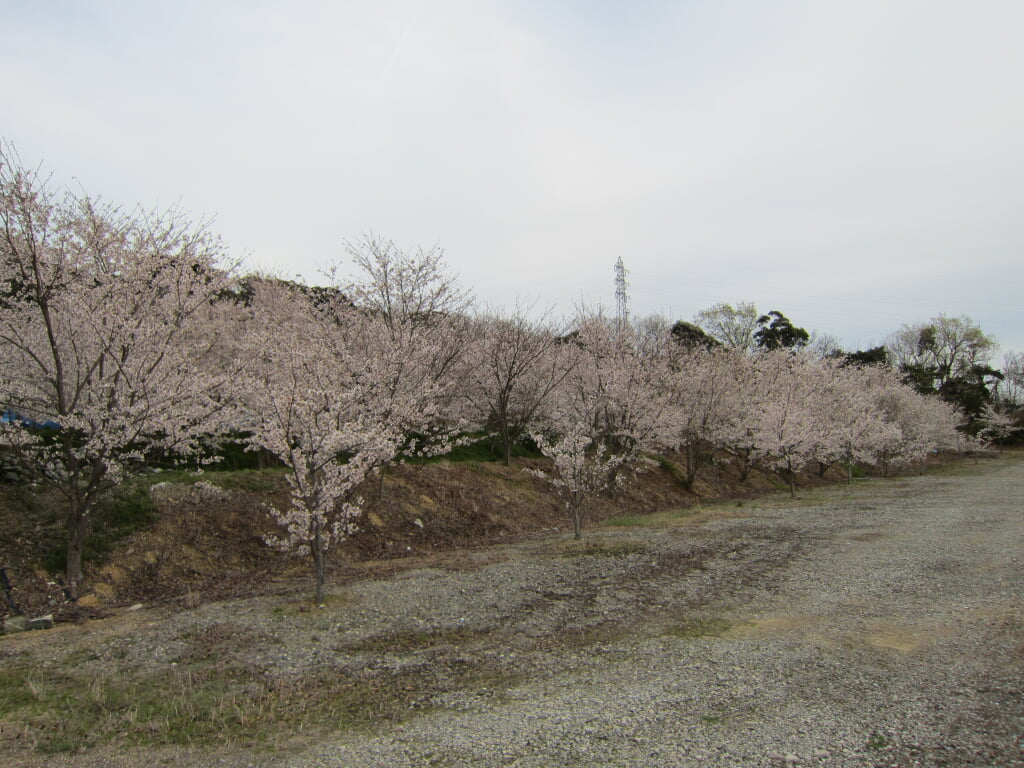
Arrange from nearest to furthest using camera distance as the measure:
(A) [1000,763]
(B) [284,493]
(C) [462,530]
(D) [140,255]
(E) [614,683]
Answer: (A) [1000,763] → (E) [614,683] → (D) [140,255] → (B) [284,493] → (C) [462,530]

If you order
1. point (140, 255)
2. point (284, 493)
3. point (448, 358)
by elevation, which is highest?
point (140, 255)

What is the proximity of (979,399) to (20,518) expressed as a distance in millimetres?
77015

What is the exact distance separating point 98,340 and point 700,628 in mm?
10641

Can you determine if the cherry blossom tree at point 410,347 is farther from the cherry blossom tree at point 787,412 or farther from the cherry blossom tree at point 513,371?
the cherry blossom tree at point 787,412

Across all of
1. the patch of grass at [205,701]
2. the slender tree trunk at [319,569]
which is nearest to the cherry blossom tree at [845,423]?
the slender tree trunk at [319,569]

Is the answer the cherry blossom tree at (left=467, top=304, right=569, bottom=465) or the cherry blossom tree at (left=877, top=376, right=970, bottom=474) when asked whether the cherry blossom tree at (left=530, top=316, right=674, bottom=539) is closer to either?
the cherry blossom tree at (left=467, top=304, right=569, bottom=465)

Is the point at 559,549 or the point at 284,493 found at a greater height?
the point at 284,493

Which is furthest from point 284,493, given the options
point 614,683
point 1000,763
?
point 1000,763

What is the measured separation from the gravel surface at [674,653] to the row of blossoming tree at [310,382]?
2191mm

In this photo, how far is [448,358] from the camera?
18.0m

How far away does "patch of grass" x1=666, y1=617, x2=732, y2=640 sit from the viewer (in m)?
7.47

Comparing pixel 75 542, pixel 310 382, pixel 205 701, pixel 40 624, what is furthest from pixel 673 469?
pixel 205 701

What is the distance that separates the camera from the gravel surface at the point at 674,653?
4715mm

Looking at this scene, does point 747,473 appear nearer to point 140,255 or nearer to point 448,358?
point 448,358
